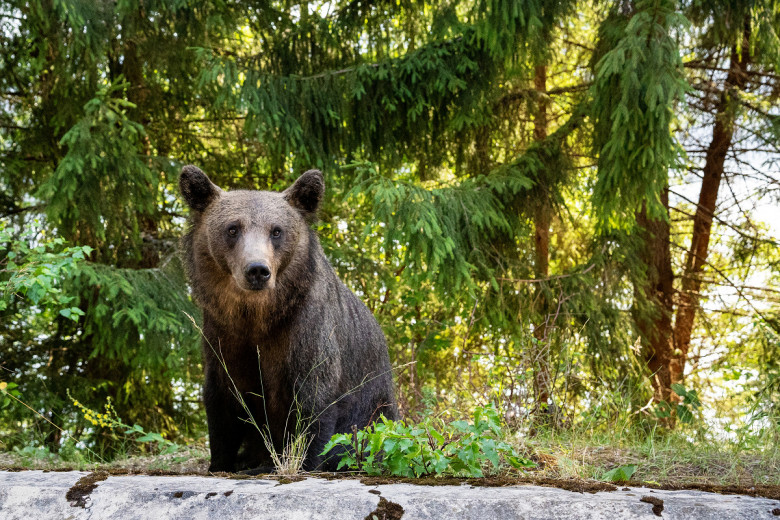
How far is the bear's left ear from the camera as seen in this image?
4633 millimetres

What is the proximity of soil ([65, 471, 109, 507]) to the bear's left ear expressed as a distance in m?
2.31

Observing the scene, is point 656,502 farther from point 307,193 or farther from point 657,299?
point 657,299

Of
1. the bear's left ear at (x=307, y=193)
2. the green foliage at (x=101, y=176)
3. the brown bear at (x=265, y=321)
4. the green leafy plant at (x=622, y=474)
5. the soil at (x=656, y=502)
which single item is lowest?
the green leafy plant at (x=622, y=474)

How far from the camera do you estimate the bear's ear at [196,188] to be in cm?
444

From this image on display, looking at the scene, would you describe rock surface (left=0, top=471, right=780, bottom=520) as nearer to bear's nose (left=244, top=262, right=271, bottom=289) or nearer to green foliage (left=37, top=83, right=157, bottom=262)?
bear's nose (left=244, top=262, right=271, bottom=289)

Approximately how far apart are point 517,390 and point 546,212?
15.5 ft

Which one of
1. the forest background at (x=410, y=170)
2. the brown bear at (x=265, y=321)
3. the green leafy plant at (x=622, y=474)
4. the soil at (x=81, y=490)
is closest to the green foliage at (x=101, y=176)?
the forest background at (x=410, y=170)

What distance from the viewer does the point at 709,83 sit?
10.1 meters

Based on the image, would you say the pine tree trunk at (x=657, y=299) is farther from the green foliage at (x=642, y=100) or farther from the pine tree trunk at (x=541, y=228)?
the green foliage at (x=642, y=100)

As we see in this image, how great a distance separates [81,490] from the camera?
2.64 meters

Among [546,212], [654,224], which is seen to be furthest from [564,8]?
[654,224]

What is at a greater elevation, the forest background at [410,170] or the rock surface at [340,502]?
the forest background at [410,170]

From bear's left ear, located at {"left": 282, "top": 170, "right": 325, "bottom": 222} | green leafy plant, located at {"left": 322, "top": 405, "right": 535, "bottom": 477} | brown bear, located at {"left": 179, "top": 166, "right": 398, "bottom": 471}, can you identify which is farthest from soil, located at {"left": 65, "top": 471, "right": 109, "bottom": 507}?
bear's left ear, located at {"left": 282, "top": 170, "right": 325, "bottom": 222}

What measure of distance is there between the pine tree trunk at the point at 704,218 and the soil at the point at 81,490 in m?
8.85
